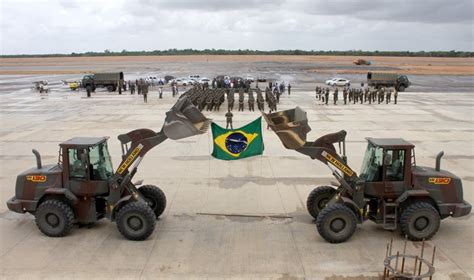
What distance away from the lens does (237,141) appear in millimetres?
9398

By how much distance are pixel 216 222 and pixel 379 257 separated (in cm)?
376

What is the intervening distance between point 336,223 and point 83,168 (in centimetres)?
546

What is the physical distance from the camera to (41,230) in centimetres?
963

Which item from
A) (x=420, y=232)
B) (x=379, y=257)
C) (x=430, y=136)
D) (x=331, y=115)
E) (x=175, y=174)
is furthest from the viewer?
(x=331, y=115)

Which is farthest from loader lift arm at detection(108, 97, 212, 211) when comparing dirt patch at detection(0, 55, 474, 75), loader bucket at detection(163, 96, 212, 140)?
dirt patch at detection(0, 55, 474, 75)

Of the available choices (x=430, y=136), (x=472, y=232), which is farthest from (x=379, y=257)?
(x=430, y=136)

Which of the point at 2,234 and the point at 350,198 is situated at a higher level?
the point at 350,198

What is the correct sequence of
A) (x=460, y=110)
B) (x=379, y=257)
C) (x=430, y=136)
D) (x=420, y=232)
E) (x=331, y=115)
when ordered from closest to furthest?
1. (x=379, y=257)
2. (x=420, y=232)
3. (x=430, y=136)
4. (x=331, y=115)
5. (x=460, y=110)

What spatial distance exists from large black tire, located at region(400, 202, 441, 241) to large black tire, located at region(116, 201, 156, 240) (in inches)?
205

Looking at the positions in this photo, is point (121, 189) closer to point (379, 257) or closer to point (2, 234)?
point (2, 234)

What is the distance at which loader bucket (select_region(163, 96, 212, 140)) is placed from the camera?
895cm

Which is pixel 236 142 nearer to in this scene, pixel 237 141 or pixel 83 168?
pixel 237 141

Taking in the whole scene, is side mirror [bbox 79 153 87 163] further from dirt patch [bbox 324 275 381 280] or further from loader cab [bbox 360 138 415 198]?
loader cab [bbox 360 138 415 198]

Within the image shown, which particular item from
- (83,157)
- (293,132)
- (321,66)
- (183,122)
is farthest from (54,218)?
(321,66)
